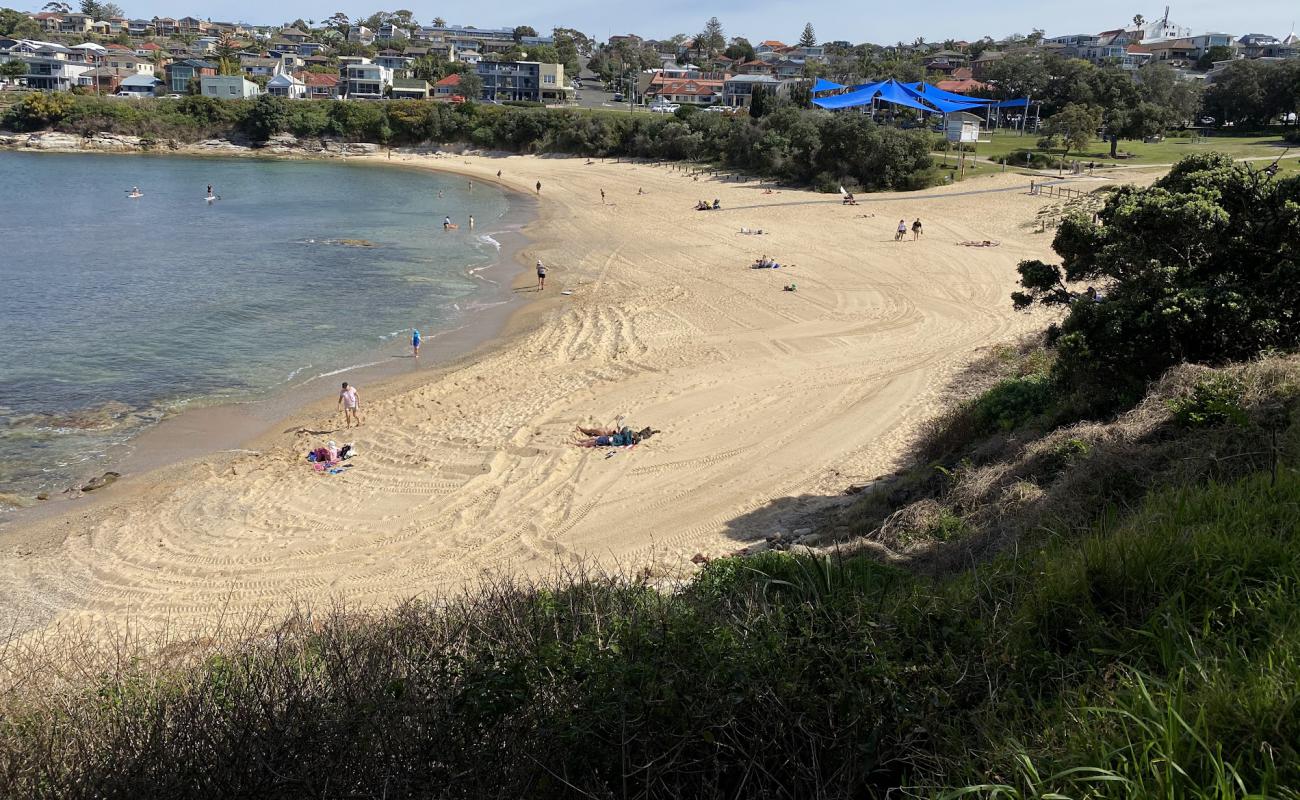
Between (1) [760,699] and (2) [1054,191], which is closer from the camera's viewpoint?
(1) [760,699]

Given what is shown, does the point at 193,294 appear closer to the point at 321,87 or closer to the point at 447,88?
the point at 447,88

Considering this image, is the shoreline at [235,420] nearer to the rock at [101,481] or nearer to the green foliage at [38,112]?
the rock at [101,481]

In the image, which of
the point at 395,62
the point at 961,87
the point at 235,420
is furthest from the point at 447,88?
the point at 235,420

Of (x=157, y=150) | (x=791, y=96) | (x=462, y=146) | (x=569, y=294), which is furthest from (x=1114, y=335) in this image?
(x=157, y=150)

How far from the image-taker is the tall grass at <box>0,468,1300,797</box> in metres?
4.29

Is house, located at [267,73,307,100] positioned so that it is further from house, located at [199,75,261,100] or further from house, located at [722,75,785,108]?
house, located at [722,75,785,108]

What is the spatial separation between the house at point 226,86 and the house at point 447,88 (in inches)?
873

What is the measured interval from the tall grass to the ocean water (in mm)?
13643

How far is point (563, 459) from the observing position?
16.5m

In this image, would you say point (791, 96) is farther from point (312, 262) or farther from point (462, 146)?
point (312, 262)

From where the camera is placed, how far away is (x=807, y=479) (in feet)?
49.4

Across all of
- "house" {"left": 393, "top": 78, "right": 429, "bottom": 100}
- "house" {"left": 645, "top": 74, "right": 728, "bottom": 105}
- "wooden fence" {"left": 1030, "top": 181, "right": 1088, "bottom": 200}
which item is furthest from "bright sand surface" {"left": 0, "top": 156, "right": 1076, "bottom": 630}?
"house" {"left": 645, "top": 74, "right": 728, "bottom": 105}

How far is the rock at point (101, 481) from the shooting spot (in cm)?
1620

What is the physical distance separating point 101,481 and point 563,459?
28.2 feet
